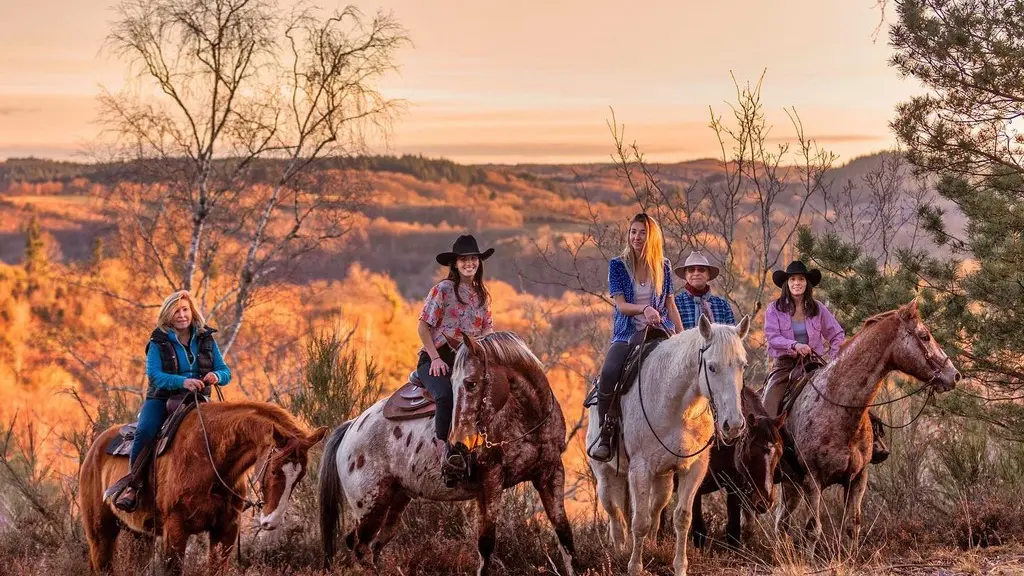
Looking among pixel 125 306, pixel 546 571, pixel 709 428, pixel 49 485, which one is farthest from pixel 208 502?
pixel 125 306

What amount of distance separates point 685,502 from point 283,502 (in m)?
2.95

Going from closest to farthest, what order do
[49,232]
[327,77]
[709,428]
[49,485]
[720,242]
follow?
[709,428] < [720,242] < [49,485] < [327,77] < [49,232]

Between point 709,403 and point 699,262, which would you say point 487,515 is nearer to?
point 709,403

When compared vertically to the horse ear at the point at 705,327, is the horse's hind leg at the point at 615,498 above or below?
below

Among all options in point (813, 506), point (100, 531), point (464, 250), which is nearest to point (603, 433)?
point (464, 250)

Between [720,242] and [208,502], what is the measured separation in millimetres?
9315

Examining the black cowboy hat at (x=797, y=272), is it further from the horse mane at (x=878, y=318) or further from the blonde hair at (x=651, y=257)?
the blonde hair at (x=651, y=257)

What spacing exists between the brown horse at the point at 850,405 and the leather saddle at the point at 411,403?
3.25 m

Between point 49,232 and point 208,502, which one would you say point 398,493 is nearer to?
point 208,502

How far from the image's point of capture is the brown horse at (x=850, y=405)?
337 inches

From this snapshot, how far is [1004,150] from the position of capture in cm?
1134

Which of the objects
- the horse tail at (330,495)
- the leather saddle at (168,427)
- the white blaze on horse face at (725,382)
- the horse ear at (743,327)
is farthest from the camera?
the horse tail at (330,495)

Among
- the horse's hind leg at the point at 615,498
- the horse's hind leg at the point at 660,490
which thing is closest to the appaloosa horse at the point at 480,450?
the horse's hind leg at the point at 660,490

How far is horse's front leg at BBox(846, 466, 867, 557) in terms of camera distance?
29.0 feet
